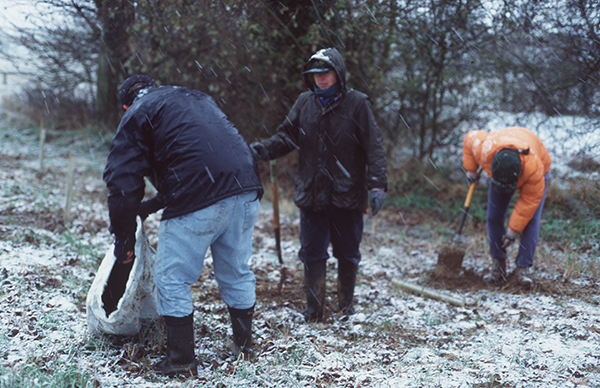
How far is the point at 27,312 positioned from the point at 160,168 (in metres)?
1.61

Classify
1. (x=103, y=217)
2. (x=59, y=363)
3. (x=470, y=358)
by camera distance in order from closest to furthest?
(x=59, y=363), (x=470, y=358), (x=103, y=217)

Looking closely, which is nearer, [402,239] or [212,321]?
[212,321]

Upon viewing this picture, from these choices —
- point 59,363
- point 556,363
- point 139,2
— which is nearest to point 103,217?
point 139,2

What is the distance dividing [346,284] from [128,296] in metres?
1.83

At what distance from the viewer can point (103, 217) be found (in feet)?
21.4

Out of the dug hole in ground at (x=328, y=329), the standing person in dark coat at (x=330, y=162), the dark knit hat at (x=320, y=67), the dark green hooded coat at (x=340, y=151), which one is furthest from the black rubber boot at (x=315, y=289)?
the dark knit hat at (x=320, y=67)

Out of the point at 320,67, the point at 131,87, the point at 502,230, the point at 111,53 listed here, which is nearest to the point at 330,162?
the point at 320,67

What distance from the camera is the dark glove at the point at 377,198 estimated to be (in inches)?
135

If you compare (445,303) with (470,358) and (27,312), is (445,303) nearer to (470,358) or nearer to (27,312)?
(470,358)

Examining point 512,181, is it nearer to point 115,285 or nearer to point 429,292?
point 429,292

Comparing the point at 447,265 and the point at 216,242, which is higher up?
the point at 216,242

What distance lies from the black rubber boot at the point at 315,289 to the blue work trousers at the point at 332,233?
0.07 m

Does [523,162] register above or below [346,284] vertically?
above

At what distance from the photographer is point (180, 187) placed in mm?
2584
